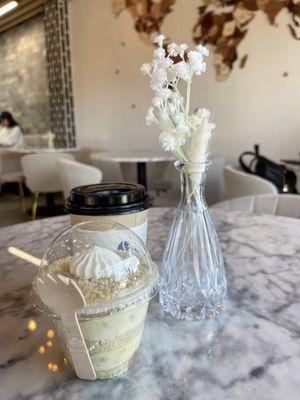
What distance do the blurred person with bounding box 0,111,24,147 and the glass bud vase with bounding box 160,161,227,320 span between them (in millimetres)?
5894

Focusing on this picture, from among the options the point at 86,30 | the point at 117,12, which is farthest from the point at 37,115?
the point at 117,12

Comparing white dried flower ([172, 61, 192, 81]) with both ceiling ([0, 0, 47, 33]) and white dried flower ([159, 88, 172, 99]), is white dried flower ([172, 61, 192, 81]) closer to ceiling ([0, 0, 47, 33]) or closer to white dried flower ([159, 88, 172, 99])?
white dried flower ([159, 88, 172, 99])

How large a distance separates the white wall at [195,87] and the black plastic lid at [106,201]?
6.57 feet

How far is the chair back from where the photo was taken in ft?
14.0

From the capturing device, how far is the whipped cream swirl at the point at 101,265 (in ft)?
1.77

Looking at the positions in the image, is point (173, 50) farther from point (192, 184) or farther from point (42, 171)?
point (42, 171)

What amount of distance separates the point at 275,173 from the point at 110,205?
8.62 ft

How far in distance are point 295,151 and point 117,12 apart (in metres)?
3.01

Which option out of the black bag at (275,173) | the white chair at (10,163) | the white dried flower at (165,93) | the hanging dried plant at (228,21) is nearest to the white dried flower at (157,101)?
the white dried flower at (165,93)

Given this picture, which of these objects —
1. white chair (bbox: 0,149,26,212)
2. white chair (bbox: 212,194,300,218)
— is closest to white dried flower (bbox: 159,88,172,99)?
white chair (bbox: 212,194,300,218)

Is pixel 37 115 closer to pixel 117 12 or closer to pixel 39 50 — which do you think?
pixel 39 50

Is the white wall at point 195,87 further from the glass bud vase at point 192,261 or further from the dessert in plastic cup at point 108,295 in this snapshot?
the dessert in plastic cup at point 108,295

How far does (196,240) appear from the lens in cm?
74

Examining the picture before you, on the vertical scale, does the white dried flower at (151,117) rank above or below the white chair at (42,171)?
above
